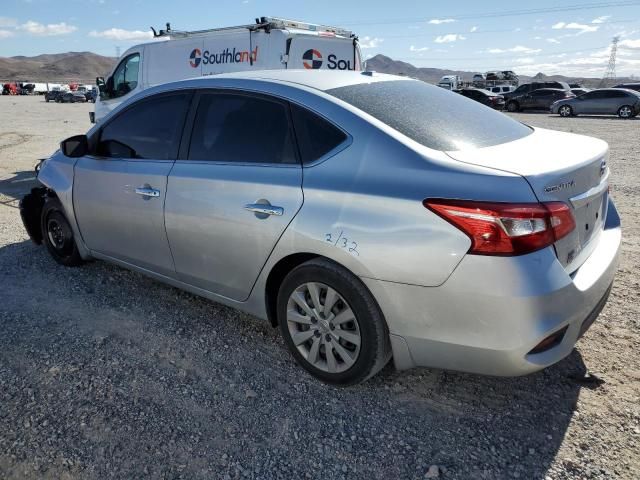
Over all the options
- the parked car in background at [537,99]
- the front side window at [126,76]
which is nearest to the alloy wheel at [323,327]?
the front side window at [126,76]

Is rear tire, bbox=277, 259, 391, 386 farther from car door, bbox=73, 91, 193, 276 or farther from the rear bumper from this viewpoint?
car door, bbox=73, 91, 193, 276

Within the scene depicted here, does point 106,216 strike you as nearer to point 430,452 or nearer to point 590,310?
point 430,452

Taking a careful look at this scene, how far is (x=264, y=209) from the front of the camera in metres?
2.82

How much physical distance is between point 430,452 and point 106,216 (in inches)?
114

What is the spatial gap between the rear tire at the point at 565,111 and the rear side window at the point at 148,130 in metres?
26.6

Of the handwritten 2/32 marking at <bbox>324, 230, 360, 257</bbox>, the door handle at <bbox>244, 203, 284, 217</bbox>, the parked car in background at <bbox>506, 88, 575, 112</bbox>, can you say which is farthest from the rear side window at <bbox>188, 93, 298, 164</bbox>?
the parked car in background at <bbox>506, 88, 575, 112</bbox>

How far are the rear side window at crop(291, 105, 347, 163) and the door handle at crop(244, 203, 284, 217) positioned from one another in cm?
30

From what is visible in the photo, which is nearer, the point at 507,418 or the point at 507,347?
the point at 507,347

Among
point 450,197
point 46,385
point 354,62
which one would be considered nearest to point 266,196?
point 450,197

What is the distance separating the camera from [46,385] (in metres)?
2.92

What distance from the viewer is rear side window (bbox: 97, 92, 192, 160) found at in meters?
3.47

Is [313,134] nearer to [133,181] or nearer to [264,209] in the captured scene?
[264,209]

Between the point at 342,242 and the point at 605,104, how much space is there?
26.5 meters

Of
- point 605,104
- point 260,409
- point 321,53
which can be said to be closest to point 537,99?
point 605,104
